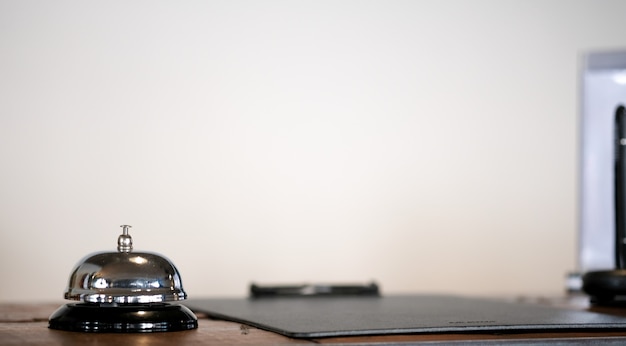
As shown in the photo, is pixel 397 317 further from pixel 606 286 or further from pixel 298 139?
pixel 298 139

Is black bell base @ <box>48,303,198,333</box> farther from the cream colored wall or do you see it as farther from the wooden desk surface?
the cream colored wall

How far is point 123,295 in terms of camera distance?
1.05 metres

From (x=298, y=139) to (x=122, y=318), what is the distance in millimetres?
2019

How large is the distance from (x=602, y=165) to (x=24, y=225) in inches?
64.8

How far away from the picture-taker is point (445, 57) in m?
3.25

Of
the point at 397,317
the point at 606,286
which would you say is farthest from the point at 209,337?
the point at 606,286

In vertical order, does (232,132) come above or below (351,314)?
above

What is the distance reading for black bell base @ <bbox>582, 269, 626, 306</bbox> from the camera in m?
1.68

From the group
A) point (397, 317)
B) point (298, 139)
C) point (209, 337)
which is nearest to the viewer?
point (209, 337)

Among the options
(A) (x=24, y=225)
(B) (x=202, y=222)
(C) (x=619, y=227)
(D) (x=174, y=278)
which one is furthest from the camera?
(B) (x=202, y=222)

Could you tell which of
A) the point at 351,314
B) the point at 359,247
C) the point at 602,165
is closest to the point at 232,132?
the point at 359,247

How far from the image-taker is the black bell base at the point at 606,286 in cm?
168

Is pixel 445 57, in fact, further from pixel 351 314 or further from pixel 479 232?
pixel 351 314

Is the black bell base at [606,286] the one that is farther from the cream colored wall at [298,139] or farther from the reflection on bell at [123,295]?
the cream colored wall at [298,139]
